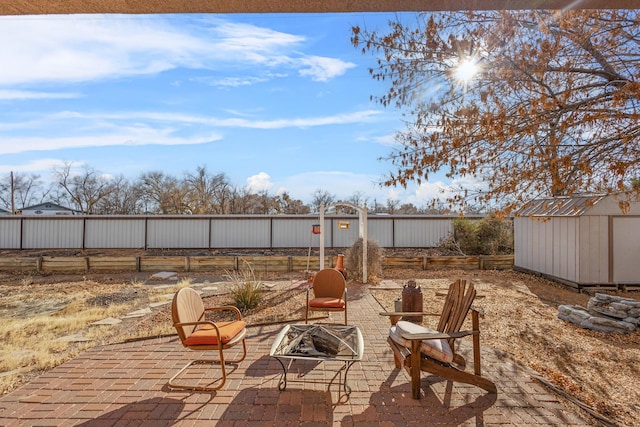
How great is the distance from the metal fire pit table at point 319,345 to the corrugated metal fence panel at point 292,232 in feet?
36.5

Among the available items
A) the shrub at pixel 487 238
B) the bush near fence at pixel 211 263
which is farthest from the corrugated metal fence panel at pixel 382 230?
the bush near fence at pixel 211 263

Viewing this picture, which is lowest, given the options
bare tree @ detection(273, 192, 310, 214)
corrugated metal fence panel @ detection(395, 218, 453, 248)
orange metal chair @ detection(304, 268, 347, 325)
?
orange metal chair @ detection(304, 268, 347, 325)

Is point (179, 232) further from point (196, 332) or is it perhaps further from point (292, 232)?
point (196, 332)

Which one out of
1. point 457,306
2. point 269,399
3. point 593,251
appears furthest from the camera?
point 593,251

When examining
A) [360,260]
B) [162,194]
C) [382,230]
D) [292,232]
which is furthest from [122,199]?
[360,260]

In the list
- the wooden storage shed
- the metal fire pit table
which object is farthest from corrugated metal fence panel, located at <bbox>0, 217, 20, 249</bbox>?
the wooden storage shed

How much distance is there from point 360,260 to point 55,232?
12821mm

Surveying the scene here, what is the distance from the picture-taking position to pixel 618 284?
333 inches

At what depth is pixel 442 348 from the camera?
302 centimetres

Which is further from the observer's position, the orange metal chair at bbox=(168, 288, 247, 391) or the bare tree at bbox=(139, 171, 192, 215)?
the bare tree at bbox=(139, 171, 192, 215)

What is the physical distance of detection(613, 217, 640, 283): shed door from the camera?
8.45 meters

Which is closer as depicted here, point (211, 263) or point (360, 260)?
point (360, 260)

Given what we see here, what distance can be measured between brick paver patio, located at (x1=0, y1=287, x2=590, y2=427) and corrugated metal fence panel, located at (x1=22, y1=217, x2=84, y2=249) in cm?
1308

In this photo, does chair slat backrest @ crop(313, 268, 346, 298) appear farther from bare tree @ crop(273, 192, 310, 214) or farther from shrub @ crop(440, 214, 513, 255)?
bare tree @ crop(273, 192, 310, 214)
